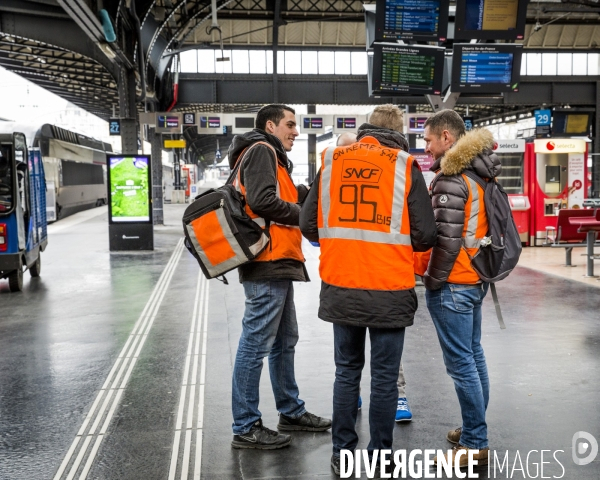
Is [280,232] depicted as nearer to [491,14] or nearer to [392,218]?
[392,218]

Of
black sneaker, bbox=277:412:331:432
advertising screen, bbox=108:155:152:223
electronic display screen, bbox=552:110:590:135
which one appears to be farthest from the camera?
electronic display screen, bbox=552:110:590:135

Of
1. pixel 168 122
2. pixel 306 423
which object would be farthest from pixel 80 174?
pixel 306 423

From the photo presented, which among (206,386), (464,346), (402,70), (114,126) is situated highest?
(402,70)

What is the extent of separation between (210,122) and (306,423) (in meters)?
24.4

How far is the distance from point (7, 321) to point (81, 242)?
1044cm

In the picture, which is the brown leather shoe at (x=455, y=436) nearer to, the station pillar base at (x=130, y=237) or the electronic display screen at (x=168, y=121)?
the station pillar base at (x=130, y=237)

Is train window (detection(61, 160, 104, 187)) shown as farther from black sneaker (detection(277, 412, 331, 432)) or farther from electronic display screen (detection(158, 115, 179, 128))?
black sneaker (detection(277, 412, 331, 432))

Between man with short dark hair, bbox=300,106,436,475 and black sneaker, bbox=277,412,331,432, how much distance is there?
778 mm

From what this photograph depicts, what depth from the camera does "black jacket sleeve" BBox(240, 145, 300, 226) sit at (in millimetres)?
4062

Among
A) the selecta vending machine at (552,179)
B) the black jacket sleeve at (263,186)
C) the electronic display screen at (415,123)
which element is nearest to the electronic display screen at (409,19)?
the selecta vending machine at (552,179)

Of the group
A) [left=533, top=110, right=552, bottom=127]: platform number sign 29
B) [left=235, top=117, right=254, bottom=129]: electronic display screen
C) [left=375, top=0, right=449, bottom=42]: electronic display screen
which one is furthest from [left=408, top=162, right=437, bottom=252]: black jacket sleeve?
[left=533, top=110, right=552, bottom=127]: platform number sign 29

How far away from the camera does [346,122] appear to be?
2959 cm

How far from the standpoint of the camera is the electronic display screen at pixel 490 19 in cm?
1254

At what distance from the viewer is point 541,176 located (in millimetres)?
17062
